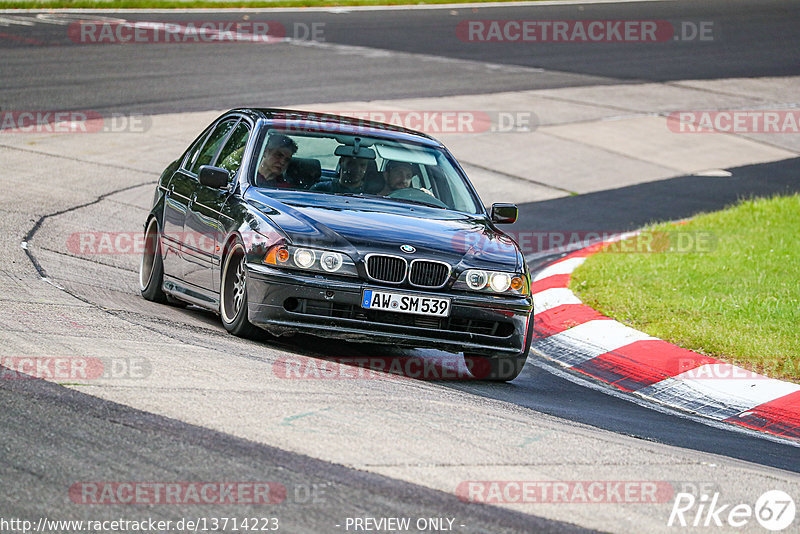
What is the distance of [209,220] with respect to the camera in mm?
8312

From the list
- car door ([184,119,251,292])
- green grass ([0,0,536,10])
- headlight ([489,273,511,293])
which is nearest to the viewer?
headlight ([489,273,511,293])

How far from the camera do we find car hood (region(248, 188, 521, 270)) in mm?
7312

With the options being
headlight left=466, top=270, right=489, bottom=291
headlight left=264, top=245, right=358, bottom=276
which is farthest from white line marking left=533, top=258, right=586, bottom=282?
headlight left=264, top=245, right=358, bottom=276

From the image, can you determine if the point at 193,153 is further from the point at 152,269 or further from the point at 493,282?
the point at 493,282

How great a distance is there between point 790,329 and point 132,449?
19.1ft

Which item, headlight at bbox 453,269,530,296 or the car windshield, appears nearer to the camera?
headlight at bbox 453,269,530,296

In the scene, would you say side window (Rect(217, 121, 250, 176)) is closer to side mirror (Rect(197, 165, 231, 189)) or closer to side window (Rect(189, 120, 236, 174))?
side window (Rect(189, 120, 236, 174))

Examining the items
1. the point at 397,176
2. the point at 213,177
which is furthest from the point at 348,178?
the point at 213,177

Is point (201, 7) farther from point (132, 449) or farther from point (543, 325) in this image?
point (132, 449)


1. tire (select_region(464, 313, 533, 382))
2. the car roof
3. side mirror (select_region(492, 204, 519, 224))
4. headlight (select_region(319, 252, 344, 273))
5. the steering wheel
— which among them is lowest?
tire (select_region(464, 313, 533, 382))

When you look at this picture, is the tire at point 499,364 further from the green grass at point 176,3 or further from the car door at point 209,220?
the green grass at point 176,3

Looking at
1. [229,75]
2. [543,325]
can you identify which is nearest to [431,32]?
[229,75]

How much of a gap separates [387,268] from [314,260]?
439mm

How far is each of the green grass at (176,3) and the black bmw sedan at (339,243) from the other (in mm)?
20965
